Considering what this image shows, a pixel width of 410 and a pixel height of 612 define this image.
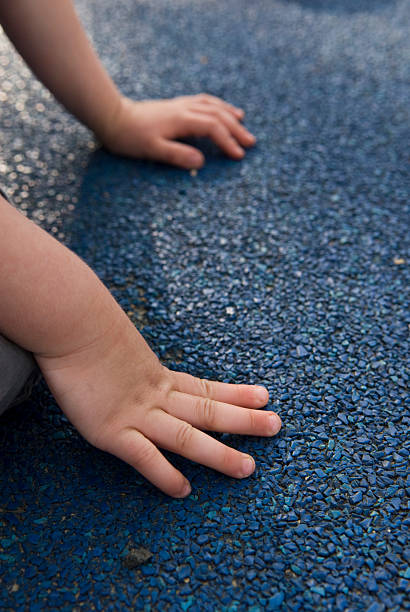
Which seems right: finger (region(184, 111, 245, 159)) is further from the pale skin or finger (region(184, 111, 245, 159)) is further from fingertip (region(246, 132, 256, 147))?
the pale skin

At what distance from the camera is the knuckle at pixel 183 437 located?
73 cm

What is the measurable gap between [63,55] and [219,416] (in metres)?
0.74

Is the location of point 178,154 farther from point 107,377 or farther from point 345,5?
point 345,5

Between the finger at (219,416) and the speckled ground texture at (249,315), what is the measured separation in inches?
1.0

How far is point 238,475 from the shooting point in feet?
2.37

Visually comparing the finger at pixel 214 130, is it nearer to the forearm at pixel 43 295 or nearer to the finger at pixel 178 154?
the finger at pixel 178 154

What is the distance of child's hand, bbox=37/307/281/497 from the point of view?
0.71m

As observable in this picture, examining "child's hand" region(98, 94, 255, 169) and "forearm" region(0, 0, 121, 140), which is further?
"child's hand" region(98, 94, 255, 169)

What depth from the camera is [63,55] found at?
1.09 metres

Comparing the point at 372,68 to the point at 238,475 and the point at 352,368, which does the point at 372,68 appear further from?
the point at 238,475

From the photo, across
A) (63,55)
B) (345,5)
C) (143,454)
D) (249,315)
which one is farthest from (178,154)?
(345,5)

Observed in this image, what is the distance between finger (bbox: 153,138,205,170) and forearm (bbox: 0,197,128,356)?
547 mm

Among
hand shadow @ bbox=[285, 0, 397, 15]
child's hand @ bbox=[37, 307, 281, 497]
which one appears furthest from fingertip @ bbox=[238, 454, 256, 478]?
hand shadow @ bbox=[285, 0, 397, 15]

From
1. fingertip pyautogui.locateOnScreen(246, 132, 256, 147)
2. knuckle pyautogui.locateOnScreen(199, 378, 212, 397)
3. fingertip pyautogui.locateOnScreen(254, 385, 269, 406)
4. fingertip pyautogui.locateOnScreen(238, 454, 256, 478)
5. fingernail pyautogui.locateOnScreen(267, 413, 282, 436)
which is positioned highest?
fingertip pyautogui.locateOnScreen(246, 132, 256, 147)
